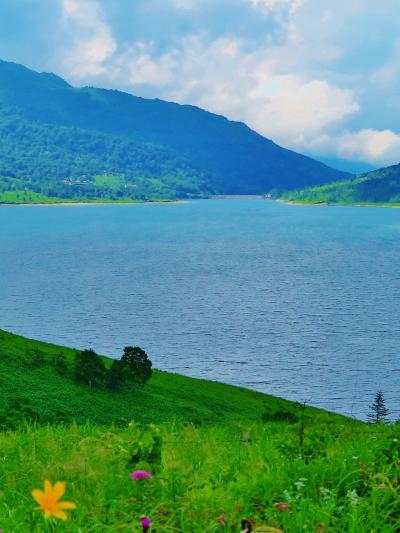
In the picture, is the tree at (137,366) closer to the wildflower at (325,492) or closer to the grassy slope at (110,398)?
the grassy slope at (110,398)

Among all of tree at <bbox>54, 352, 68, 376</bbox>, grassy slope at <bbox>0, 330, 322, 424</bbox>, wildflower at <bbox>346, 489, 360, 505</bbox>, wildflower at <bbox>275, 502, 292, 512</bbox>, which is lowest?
grassy slope at <bbox>0, 330, 322, 424</bbox>

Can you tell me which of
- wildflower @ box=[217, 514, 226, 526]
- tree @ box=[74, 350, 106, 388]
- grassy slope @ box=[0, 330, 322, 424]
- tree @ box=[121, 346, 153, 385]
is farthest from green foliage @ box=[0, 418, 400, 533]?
tree @ box=[121, 346, 153, 385]

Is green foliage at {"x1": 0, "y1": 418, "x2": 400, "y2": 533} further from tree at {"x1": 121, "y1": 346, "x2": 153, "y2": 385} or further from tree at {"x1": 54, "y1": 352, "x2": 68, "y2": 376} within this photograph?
tree at {"x1": 54, "y1": 352, "x2": 68, "y2": 376}

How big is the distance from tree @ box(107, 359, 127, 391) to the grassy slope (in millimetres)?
1291

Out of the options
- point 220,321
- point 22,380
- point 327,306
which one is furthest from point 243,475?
point 327,306

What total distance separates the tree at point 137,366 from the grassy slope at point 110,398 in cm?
150

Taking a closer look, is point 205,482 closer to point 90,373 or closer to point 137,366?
point 90,373

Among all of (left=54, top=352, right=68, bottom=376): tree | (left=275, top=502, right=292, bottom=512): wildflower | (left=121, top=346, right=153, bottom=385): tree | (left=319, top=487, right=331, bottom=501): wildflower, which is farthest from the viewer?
(left=121, top=346, right=153, bottom=385): tree

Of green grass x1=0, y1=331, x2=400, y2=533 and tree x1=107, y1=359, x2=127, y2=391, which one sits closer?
green grass x1=0, y1=331, x2=400, y2=533

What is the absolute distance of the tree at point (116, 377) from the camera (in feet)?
219

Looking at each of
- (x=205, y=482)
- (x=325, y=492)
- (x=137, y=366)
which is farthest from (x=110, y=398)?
(x=325, y=492)

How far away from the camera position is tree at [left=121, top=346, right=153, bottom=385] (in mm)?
68438

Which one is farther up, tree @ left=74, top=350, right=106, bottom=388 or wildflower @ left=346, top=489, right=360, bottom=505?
wildflower @ left=346, top=489, right=360, bottom=505

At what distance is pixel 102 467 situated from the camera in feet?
29.3
